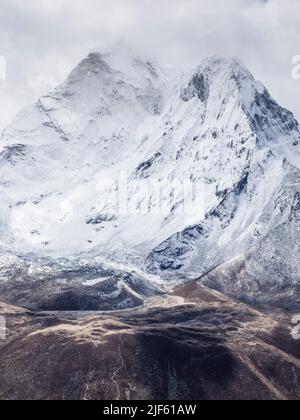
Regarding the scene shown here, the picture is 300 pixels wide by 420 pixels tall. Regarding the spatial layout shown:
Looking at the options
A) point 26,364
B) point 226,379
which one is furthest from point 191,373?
point 26,364
